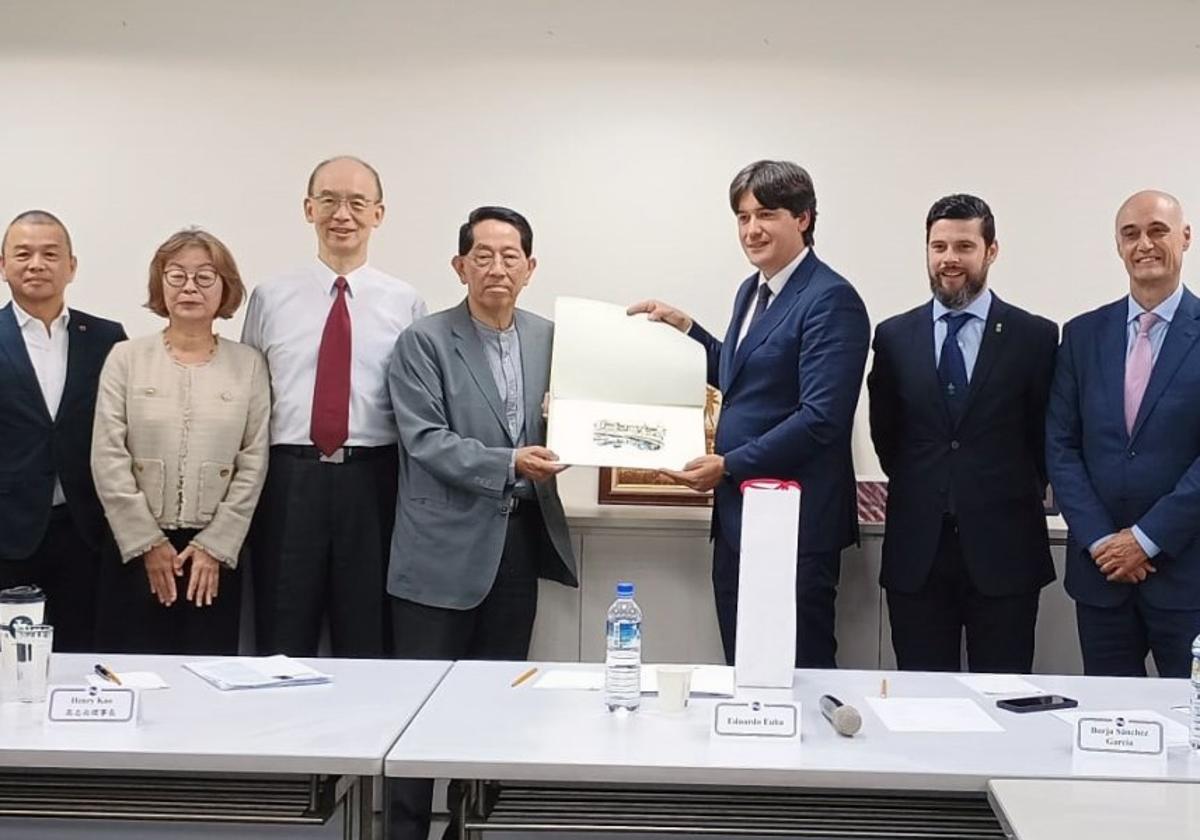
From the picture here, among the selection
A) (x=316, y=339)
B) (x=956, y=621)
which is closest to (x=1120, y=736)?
(x=956, y=621)

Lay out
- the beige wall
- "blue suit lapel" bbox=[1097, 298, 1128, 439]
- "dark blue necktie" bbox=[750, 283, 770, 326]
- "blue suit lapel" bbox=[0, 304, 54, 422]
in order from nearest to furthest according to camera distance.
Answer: "blue suit lapel" bbox=[1097, 298, 1128, 439], "dark blue necktie" bbox=[750, 283, 770, 326], "blue suit lapel" bbox=[0, 304, 54, 422], the beige wall

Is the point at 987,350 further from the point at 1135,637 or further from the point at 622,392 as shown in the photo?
the point at 622,392

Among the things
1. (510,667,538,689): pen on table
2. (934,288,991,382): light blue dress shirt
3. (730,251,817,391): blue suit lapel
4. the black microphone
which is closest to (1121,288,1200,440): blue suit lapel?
(934,288,991,382): light blue dress shirt

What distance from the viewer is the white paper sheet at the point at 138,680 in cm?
225

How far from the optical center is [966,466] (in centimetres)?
321

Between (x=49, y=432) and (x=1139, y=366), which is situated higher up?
(x=1139, y=366)

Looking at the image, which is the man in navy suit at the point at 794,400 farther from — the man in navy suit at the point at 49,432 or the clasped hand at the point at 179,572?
the man in navy suit at the point at 49,432

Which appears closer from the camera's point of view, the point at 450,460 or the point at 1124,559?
the point at 1124,559

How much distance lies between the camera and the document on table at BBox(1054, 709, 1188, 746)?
6.42ft

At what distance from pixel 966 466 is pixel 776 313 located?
0.65 metres

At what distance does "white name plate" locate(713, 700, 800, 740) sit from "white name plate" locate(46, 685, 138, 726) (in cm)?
97

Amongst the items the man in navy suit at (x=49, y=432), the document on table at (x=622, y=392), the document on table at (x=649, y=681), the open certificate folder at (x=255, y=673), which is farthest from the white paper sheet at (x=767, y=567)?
the man in navy suit at (x=49, y=432)

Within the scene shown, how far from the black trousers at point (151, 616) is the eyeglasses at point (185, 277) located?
0.69 metres

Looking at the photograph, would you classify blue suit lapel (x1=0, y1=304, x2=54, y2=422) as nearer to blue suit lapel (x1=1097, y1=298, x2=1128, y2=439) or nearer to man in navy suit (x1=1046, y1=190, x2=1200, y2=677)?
man in navy suit (x1=1046, y1=190, x2=1200, y2=677)
